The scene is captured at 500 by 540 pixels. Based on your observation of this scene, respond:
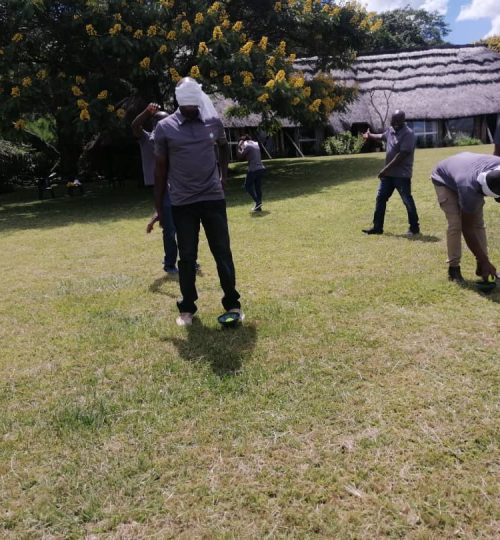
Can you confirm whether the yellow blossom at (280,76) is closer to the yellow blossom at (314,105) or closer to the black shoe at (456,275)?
the yellow blossom at (314,105)

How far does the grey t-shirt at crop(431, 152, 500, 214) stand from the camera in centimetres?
439

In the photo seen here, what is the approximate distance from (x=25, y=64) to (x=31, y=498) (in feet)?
43.7

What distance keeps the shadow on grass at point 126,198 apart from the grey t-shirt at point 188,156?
7.13 meters

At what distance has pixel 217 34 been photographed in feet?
40.0

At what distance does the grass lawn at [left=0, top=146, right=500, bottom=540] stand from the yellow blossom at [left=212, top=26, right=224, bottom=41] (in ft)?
26.9

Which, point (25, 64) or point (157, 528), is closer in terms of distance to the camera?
point (157, 528)

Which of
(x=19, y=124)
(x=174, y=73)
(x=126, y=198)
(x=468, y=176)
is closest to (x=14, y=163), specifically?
(x=126, y=198)

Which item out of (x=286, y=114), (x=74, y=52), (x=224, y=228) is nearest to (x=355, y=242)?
(x=224, y=228)

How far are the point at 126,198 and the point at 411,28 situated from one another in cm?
4480

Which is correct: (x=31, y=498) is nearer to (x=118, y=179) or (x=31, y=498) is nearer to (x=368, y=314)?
(x=368, y=314)

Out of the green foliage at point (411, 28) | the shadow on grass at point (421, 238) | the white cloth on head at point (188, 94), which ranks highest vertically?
the green foliage at point (411, 28)

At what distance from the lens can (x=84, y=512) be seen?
232 centimetres

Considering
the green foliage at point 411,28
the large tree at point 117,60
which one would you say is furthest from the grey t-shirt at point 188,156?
the green foliage at point 411,28

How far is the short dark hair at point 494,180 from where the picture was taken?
4.06 m
